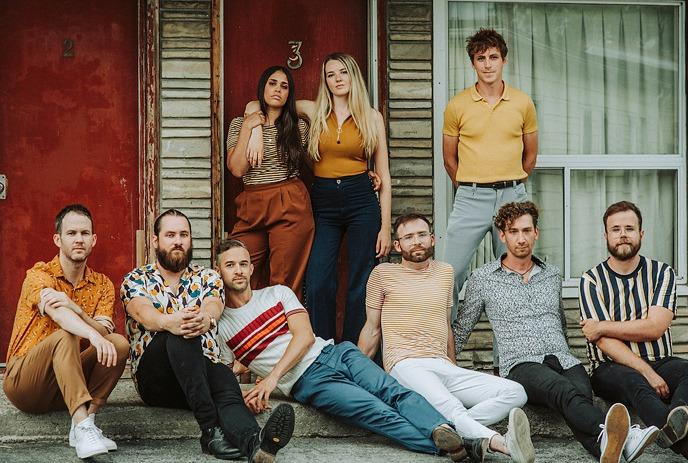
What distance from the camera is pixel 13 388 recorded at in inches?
224

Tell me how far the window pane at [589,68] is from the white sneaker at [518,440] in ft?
9.05

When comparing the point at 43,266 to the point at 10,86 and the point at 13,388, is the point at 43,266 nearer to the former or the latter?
the point at 13,388

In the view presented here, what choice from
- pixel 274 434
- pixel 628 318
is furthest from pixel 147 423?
pixel 628 318

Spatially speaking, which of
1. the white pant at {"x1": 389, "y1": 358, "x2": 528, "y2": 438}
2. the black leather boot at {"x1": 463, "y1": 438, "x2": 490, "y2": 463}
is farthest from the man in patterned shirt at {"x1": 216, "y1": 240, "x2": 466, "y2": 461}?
the black leather boot at {"x1": 463, "y1": 438, "x2": 490, "y2": 463}

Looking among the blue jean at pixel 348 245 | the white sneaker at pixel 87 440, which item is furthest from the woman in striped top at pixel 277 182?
the white sneaker at pixel 87 440

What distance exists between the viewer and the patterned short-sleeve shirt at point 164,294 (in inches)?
229

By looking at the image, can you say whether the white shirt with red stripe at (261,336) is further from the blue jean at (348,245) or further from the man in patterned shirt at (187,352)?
the blue jean at (348,245)

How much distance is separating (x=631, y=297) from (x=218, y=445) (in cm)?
234

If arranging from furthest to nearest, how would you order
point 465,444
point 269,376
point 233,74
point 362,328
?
point 233,74 → point 362,328 → point 269,376 → point 465,444

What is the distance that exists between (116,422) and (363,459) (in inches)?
52.9

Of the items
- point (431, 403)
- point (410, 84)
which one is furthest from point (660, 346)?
point (410, 84)

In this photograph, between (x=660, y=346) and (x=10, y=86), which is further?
(x=10, y=86)

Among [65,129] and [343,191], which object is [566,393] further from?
[65,129]

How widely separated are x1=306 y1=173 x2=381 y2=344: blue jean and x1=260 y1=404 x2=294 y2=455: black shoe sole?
60.0 inches
